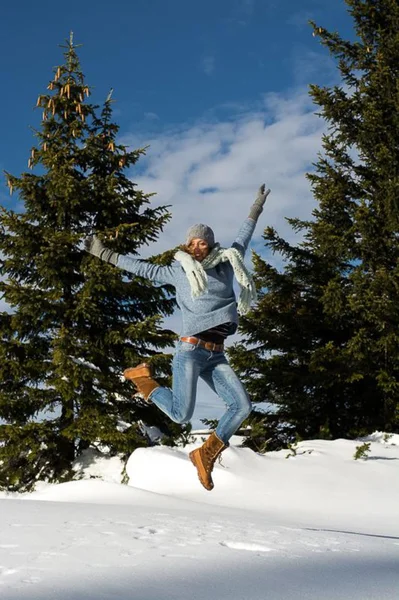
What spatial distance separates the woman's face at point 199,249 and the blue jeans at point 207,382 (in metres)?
0.77

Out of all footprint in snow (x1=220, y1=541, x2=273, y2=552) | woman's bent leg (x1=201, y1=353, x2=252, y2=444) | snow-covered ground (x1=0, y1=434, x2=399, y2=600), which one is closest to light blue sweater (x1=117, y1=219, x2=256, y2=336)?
woman's bent leg (x1=201, y1=353, x2=252, y2=444)

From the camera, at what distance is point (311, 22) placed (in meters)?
14.1

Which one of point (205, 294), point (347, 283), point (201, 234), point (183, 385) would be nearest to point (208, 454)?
point (183, 385)

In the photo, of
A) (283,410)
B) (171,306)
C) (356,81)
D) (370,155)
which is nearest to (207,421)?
(283,410)

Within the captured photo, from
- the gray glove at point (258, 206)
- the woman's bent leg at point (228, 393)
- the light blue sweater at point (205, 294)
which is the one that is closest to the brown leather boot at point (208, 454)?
the woman's bent leg at point (228, 393)

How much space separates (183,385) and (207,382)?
0.30 meters

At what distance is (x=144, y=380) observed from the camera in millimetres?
5219

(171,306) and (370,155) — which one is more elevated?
(370,155)

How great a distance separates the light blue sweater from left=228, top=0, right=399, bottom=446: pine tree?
275 inches

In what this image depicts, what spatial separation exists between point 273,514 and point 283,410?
6821 millimetres

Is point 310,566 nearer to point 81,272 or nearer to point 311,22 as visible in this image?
point 81,272

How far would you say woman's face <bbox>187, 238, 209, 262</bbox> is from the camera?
4883mm

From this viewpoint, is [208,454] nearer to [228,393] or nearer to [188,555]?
[228,393]

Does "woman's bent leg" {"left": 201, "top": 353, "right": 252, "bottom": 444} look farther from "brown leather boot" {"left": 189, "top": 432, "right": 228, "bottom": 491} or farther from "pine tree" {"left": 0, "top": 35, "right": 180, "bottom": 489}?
"pine tree" {"left": 0, "top": 35, "right": 180, "bottom": 489}
